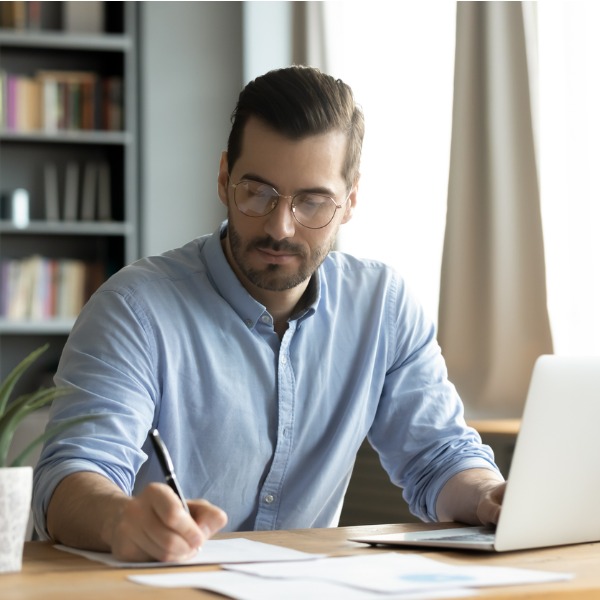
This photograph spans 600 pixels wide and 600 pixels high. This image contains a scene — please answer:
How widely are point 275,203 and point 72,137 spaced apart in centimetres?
297

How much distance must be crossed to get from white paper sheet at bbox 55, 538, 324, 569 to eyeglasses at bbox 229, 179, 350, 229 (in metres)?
0.62

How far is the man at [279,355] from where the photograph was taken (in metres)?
1.74

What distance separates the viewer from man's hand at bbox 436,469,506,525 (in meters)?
1.53

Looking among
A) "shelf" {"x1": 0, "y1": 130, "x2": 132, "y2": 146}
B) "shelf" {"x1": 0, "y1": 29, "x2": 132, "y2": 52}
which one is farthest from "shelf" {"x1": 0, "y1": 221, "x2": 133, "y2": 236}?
"shelf" {"x1": 0, "y1": 29, "x2": 132, "y2": 52}

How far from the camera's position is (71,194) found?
4.64 metres

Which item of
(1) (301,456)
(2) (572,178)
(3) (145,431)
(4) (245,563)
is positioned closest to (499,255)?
(2) (572,178)

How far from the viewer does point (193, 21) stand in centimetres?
471

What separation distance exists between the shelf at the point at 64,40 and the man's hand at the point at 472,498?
10.9 feet

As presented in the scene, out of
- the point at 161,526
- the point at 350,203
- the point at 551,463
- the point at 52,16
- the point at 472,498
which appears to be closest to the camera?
the point at 161,526

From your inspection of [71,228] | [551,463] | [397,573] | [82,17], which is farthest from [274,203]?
[82,17]

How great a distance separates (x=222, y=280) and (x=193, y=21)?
3091 mm

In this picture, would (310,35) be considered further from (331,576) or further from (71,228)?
(331,576)

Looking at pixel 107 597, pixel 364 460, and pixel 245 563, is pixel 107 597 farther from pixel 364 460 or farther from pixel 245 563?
pixel 364 460

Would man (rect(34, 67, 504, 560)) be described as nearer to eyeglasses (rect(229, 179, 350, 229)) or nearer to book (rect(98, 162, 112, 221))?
eyeglasses (rect(229, 179, 350, 229))
